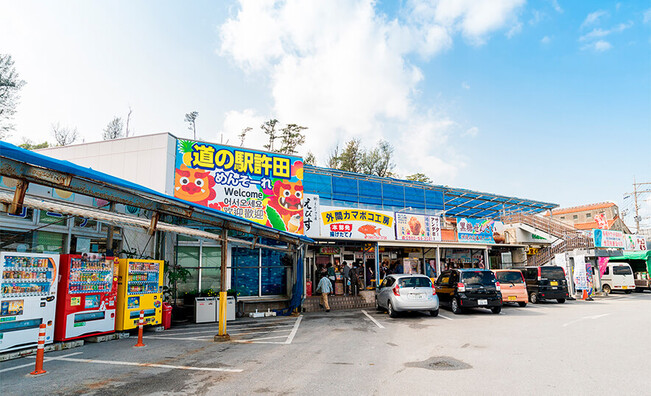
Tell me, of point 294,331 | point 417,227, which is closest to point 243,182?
point 294,331

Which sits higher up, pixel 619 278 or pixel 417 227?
pixel 417 227

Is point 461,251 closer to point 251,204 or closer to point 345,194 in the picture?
point 345,194

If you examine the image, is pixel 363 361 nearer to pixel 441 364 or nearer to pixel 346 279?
pixel 441 364

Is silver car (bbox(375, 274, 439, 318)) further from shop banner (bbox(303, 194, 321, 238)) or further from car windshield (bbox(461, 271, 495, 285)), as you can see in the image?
shop banner (bbox(303, 194, 321, 238))

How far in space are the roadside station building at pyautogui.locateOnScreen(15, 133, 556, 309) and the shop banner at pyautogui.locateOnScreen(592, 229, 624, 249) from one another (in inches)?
345

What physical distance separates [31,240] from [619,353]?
14758 millimetres

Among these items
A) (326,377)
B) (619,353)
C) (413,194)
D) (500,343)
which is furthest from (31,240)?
(413,194)

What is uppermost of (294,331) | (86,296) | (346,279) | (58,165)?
(58,165)

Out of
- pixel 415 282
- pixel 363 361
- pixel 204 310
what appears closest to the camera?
pixel 363 361

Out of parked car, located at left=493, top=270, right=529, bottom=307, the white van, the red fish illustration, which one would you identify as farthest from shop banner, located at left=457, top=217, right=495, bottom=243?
the white van

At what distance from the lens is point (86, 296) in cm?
986

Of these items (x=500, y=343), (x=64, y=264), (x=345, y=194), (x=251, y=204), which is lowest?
(x=500, y=343)

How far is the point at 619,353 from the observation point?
775cm

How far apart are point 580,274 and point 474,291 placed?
1134cm
